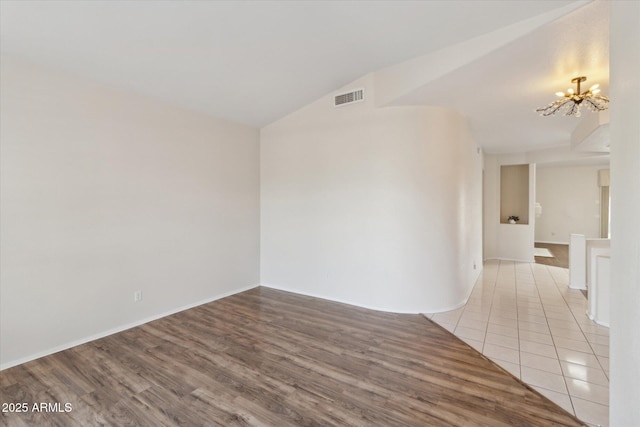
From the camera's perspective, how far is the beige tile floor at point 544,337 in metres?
2.23

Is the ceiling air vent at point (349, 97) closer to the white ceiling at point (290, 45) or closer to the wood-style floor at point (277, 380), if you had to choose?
the white ceiling at point (290, 45)

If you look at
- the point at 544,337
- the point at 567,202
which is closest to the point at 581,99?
the point at 544,337

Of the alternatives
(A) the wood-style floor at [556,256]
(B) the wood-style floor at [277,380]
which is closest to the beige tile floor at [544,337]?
(B) the wood-style floor at [277,380]

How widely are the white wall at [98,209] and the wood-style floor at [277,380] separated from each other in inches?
16.5

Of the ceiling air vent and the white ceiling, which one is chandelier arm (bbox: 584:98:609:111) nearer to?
the white ceiling

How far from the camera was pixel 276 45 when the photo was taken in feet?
10.0

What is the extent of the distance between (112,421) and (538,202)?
39.1ft

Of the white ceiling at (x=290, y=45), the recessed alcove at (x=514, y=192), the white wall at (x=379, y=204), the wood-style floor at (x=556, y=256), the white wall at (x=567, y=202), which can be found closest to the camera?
the white ceiling at (x=290, y=45)

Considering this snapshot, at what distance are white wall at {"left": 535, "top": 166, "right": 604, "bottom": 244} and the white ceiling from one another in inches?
299

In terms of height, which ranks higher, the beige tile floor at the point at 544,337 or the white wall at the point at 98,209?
the white wall at the point at 98,209

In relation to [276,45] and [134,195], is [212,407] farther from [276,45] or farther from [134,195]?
[276,45]

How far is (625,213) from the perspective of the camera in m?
1.48

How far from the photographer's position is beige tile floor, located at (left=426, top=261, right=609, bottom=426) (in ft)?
7.30

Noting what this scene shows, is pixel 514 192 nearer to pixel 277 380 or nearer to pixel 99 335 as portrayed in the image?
pixel 277 380
